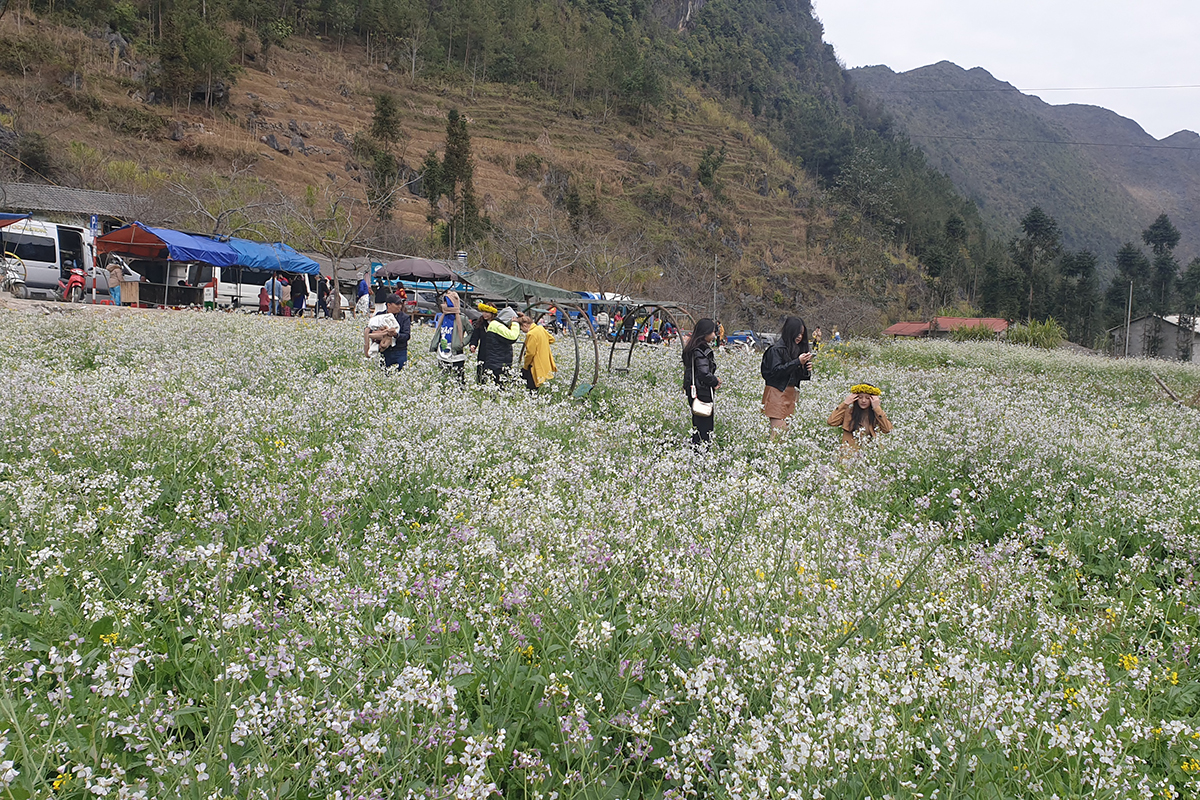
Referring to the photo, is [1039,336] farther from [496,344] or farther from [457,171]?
[457,171]

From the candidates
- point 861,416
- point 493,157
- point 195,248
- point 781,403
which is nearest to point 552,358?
point 781,403

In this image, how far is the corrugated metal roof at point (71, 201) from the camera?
39062mm

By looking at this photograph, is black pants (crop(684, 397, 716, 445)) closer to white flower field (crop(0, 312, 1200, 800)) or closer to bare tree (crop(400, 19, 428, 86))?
white flower field (crop(0, 312, 1200, 800))

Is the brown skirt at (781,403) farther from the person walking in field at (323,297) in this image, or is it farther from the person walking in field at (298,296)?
the person walking in field at (323,297)

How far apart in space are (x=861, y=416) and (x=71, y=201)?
51.0 meters

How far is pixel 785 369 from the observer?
29.6 ft

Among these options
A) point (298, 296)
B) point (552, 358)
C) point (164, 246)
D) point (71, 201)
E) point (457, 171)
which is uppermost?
point (457, 171)

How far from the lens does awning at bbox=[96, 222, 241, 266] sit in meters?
26.7

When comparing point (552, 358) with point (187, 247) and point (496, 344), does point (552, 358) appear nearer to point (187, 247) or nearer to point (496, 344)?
point (496, 344)

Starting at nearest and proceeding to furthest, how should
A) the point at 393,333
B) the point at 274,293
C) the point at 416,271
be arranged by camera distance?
1. the point at 393,333
2. the point at 416,271
3. the point at 274,293

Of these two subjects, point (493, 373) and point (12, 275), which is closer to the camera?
point (493, 373)

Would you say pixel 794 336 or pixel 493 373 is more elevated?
pixel 794 336

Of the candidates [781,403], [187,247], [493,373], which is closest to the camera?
[781,403]

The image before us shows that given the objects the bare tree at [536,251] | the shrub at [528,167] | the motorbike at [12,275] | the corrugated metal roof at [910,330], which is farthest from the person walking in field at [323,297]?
the corrugated metal roof at [910,330]
